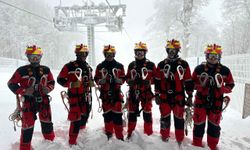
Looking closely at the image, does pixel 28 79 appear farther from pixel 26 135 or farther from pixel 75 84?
pixel 26 135

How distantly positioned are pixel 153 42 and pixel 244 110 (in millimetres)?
30361

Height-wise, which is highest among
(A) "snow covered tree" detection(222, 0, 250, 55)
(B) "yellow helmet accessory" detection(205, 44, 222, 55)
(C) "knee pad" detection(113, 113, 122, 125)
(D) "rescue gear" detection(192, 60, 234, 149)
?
(A) "snow covered tree" detection(222, 0, 250, 55)

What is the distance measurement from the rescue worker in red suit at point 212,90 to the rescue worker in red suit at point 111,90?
170 centimetres

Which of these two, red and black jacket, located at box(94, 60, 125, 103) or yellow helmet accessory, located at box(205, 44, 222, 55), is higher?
yellow helmet accessory, located at box(205, 44, 222, 55)

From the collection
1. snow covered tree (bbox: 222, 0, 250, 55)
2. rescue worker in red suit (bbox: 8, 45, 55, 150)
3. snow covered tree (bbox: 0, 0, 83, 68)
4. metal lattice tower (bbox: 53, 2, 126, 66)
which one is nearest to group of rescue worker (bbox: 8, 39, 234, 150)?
rescue worker in red suit (bbox: 8, 45, 55, 150)

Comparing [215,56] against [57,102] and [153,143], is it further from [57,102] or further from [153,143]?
[57,102]

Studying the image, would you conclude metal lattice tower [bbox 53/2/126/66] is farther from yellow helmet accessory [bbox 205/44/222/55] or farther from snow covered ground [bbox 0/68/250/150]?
yellow helmet accessory [bbox 205/44/222/55]

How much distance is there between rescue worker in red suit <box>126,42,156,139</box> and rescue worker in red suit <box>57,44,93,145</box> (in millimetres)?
1046

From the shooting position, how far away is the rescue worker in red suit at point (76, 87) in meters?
4.64

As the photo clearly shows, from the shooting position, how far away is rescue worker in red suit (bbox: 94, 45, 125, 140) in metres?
4.90

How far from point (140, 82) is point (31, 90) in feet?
7.64

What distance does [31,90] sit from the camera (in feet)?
14.1

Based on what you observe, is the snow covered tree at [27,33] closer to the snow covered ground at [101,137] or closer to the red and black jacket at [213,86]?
the snow covered ground at [101,137]

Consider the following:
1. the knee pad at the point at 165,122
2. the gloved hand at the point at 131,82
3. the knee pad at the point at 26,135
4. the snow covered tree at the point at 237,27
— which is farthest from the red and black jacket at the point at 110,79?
the snow covered tree at the point at 237,27
